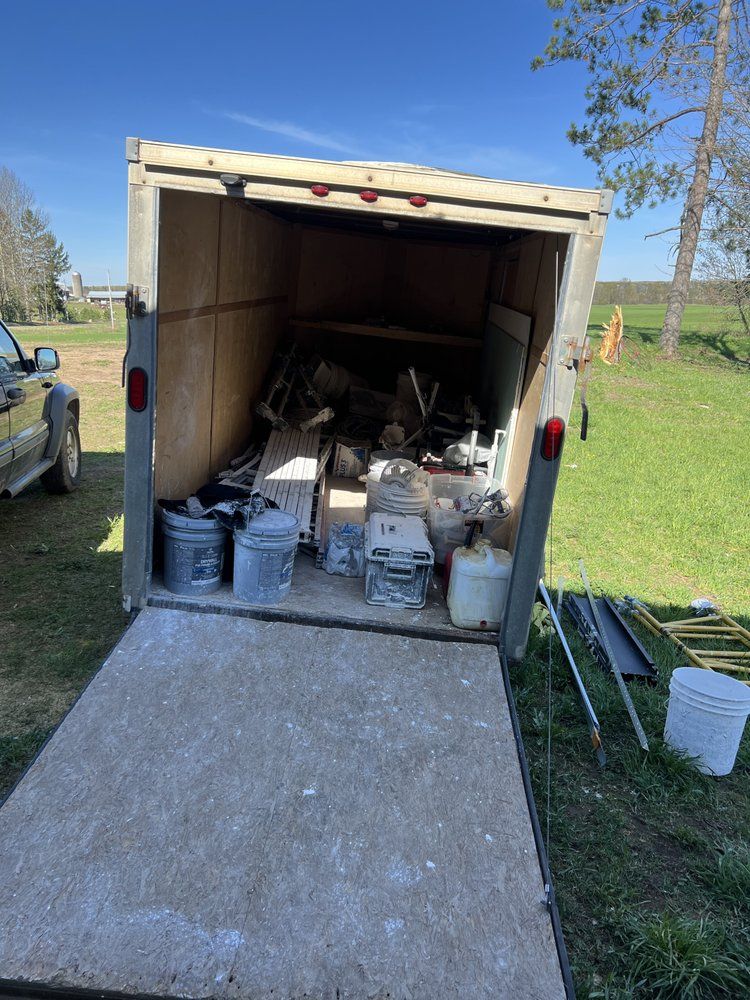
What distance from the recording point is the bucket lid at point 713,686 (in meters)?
3.61

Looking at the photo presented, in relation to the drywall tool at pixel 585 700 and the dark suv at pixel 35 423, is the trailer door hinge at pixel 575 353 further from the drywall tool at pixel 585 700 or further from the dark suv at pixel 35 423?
the dark suv at pixel 35 423

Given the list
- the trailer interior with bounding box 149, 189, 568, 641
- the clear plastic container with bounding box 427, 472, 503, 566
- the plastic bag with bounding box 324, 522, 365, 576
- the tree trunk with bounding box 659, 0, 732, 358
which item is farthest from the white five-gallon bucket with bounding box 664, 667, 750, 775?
the tree trunk with bounding box 659, 0, 732, 358

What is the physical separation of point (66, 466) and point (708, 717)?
5.88 metres

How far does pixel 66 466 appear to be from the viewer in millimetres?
6844

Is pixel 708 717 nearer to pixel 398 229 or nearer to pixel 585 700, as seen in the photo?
pixel 585 700

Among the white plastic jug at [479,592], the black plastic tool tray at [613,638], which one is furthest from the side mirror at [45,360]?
the black plastic tool tray at [613,638]

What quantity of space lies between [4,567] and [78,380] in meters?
9.01

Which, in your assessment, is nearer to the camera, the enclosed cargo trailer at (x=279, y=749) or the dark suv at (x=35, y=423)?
the enclosed cargo trailer at (x=279, y=749)

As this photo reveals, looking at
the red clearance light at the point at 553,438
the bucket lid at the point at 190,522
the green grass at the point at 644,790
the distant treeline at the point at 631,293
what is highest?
the distant treeline at the point at 631,293

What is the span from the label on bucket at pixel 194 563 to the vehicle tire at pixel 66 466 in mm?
3247

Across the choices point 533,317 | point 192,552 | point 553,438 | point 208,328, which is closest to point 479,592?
point 553,438

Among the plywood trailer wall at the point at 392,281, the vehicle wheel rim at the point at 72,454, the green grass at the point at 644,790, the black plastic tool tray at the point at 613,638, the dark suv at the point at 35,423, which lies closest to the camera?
the green grass at the point at 644,790

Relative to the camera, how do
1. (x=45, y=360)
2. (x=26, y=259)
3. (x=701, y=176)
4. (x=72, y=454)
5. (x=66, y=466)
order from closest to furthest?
(x=45, y=360), (x=66, y=466), (x=72, y=454), (x=701, y=176), (x=26, y=259)

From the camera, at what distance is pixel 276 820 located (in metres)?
2.68
